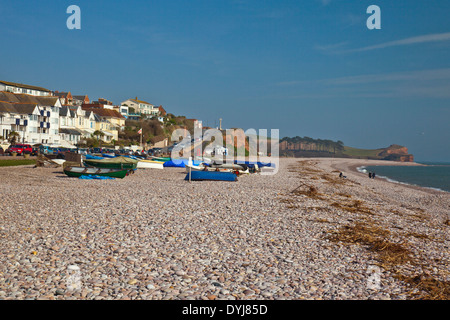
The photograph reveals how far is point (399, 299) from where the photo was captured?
302 inches

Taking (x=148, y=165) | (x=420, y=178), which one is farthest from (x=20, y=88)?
(x=420, y=178)

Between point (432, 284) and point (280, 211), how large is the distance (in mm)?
8625

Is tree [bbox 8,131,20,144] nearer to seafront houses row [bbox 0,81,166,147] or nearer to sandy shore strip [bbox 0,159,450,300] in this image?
seafront houses row [bbox 0,81,166,147]

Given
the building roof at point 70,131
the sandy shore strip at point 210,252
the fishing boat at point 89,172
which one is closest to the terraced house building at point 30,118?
the building roof at point 70,131

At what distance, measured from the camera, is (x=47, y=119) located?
258ft

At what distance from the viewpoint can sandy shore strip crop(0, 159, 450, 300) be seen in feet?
25.3

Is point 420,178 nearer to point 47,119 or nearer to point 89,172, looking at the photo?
point 89,172

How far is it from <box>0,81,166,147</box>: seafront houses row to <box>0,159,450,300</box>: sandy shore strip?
60.4m

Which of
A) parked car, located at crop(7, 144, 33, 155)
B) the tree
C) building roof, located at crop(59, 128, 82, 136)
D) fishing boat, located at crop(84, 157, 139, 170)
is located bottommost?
fishing boat, located at crop(84, 157, 139, 170)

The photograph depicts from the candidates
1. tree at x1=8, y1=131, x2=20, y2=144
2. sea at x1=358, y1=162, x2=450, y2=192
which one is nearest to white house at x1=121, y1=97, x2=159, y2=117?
tree at x1=8, y1=131, x2=20, y2=144

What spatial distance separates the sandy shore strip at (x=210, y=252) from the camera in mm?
7707

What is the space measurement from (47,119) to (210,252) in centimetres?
7776
